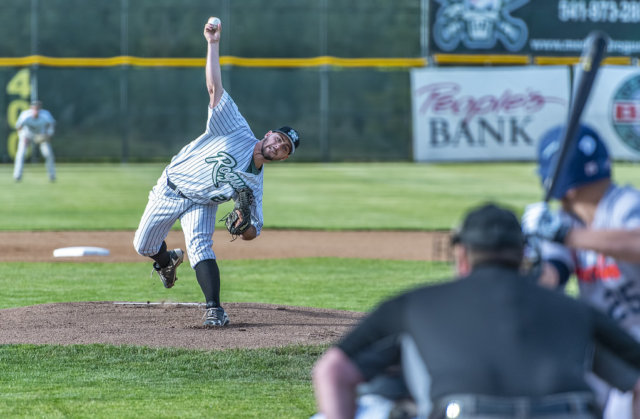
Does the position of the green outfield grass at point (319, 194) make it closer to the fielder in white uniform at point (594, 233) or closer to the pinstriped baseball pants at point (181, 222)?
the pinstriped baseball pants at point (181, 222)

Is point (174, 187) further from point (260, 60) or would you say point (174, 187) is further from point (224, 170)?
point (260, 60)

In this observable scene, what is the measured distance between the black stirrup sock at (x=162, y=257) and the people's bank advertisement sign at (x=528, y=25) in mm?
24904

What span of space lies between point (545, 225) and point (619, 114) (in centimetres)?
2900

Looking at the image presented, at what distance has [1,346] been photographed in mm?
7012

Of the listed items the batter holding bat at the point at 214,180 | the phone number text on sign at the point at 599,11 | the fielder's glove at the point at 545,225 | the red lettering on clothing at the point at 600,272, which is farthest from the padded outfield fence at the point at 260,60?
the fielder's glove at the point at 545,225

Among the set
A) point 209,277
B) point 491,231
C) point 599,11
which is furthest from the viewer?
point 599,11

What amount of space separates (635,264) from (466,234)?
1.07 metres

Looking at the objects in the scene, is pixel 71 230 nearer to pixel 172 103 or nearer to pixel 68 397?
pixel 68 397

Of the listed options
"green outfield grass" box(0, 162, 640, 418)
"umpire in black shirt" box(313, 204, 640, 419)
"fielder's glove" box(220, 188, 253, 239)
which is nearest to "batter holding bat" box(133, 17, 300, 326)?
"fielder's glove" box(220, 188, 253, 239)

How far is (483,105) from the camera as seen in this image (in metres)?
31.1

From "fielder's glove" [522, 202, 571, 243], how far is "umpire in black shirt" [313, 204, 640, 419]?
0.49 meters

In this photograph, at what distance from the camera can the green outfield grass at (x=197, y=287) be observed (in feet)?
18.8

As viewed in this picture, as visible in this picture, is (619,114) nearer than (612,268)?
No

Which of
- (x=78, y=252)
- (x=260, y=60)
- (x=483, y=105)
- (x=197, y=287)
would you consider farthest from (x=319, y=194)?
(x=260, y=60)
